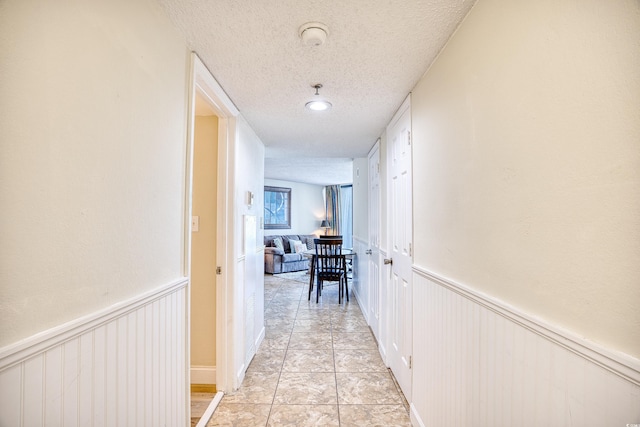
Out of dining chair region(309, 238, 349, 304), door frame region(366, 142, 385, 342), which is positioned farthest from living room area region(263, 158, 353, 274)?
door frame region(366, 142, 385, 342)

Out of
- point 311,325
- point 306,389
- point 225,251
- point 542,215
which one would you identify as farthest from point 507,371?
point 311,325

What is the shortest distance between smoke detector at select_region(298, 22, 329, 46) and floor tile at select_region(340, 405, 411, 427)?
217 cm

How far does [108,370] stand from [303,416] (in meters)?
1.43

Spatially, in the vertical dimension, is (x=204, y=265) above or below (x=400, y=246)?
below

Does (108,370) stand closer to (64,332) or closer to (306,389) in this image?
(64,332)

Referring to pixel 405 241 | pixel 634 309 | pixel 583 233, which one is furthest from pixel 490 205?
A: pixel 405 241

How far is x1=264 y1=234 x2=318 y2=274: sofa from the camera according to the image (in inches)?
274

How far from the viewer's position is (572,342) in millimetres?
714

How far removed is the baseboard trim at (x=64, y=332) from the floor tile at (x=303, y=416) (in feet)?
4.32

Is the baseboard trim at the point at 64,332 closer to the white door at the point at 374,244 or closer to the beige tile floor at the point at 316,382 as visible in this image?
the beige tile floor at the point at 316,382

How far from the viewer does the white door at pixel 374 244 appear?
3156mm

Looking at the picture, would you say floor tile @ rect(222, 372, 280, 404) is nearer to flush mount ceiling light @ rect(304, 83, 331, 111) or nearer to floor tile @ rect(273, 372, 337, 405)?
floor tile @ rect(273, 372, 337, 405)

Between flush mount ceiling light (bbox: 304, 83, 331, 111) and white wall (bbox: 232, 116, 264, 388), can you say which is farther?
white wall (bbox: 232, 116, 264, 388)

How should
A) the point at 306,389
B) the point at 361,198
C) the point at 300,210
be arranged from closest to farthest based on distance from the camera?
1. the point at 306,389
2. the point at 361,198
3. the point at 300,210
